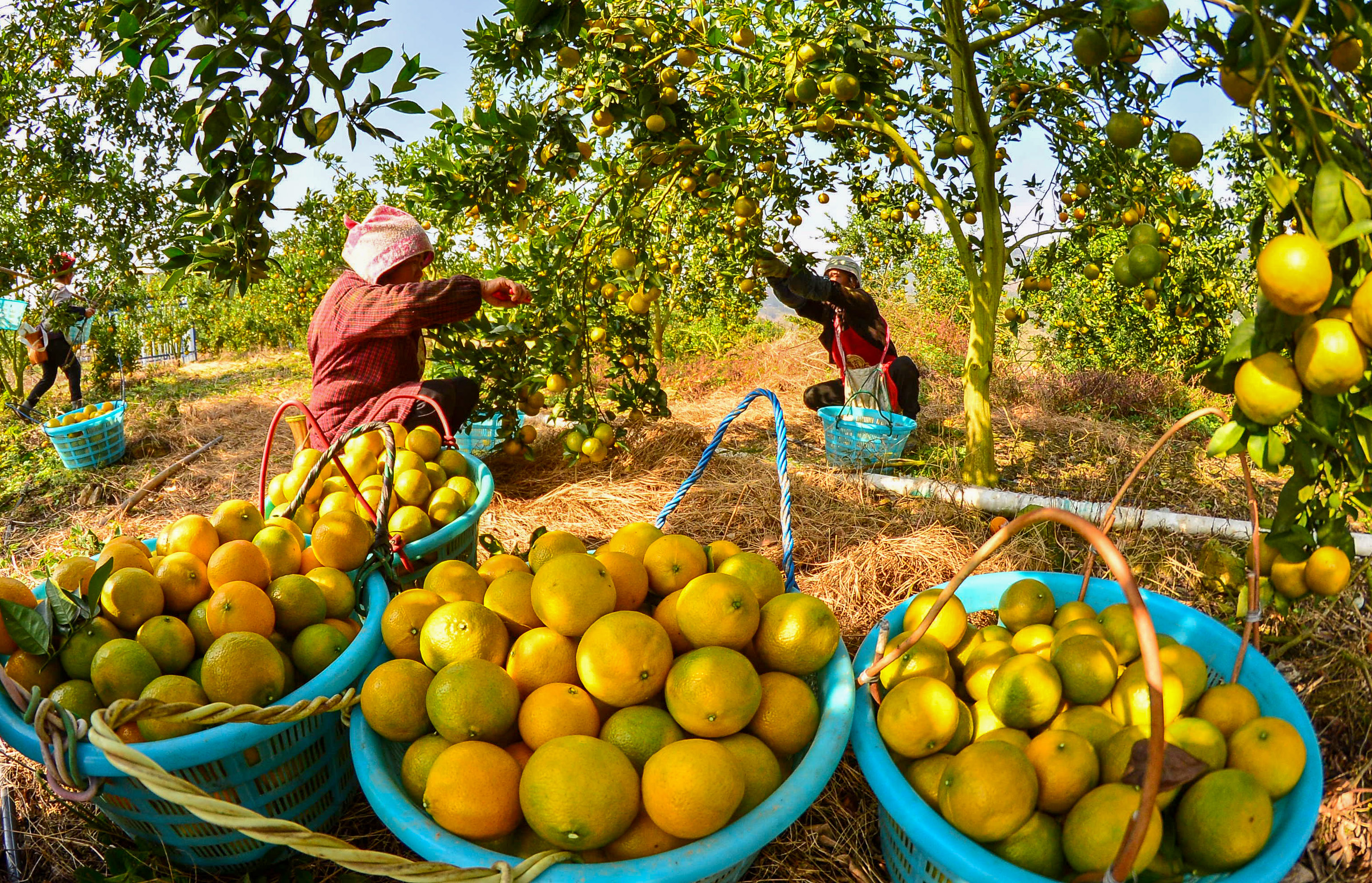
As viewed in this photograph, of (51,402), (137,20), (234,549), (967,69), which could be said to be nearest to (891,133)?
(967,69)

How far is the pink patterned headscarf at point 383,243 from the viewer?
11.6ft

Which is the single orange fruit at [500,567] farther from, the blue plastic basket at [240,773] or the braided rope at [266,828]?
the braided rope at [266,828]

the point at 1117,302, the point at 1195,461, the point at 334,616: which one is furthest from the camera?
the point at 1117,302

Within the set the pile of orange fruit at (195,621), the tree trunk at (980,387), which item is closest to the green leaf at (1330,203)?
the pile of orange fruit at (195,621)

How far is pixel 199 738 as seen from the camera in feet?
4.22

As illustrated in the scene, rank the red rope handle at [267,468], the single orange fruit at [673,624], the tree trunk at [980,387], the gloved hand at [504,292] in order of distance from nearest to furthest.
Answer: the single orange fruit at [673,624]
the red rope handle at [267,468]
the gloved hand at [504,292]
the tree trunk at [980,387]

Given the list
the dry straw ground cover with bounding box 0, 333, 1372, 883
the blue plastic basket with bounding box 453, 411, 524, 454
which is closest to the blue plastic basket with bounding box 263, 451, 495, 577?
the dry straw ground cover with bounding box 0, 333, 1372, 883

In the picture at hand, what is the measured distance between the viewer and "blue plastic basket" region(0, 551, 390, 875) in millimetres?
1291

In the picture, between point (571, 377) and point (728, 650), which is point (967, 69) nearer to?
point (571, 377)

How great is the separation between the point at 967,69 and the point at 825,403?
294cm

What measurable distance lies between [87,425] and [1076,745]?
6.02 metres

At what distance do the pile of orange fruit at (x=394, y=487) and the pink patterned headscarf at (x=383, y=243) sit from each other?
1.16 meters

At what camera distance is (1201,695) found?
1.51m

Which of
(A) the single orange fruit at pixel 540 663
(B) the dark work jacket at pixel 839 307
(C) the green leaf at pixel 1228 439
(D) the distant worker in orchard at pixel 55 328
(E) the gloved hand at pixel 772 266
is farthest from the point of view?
(D) the distant worker in orchard at pixel 55 328
